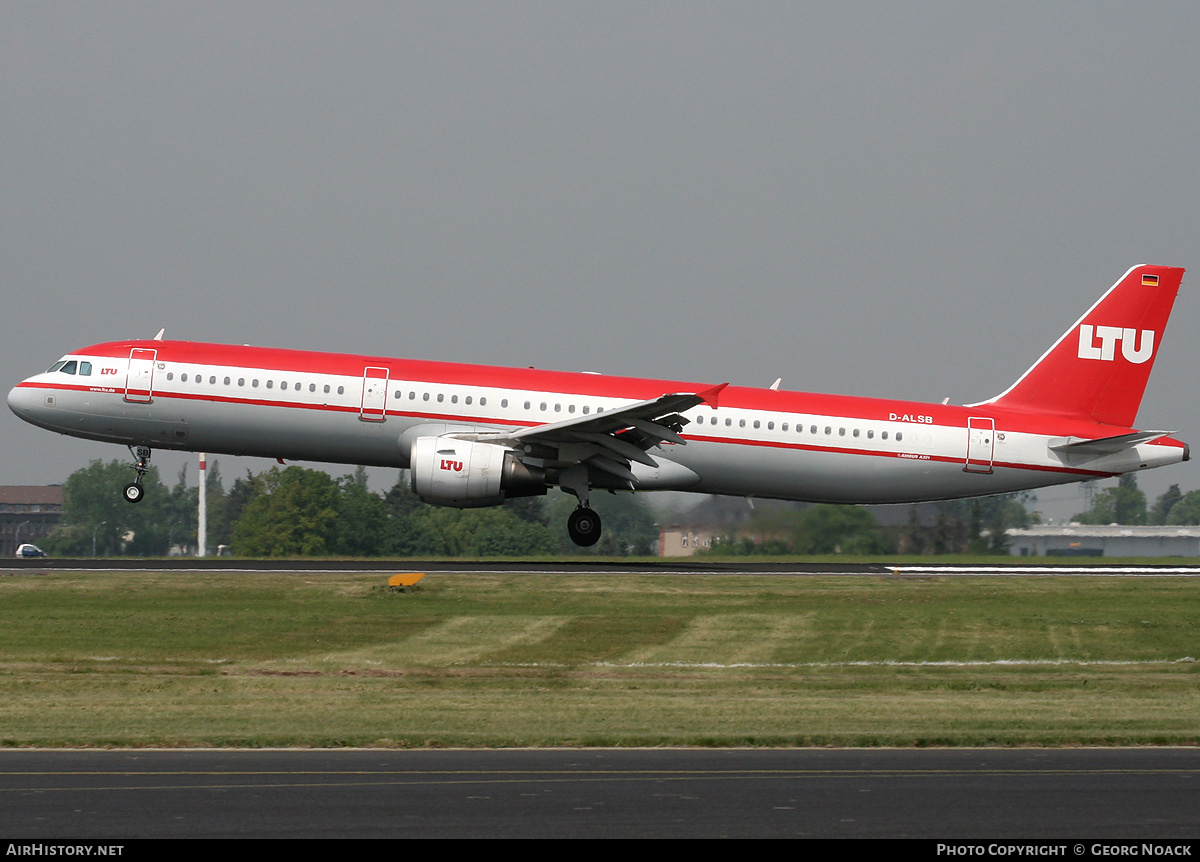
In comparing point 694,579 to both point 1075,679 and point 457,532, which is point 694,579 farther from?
point 457,532

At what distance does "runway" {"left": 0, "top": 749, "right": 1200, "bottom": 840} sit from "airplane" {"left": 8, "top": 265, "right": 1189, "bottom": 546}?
15.9m

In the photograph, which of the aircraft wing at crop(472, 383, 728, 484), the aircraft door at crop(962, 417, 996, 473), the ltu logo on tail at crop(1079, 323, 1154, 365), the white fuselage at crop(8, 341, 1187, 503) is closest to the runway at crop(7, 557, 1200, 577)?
the white fuselage at crop(8, 341, 1187, 503)

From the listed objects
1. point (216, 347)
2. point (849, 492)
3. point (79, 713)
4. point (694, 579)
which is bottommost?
point (79, 713)

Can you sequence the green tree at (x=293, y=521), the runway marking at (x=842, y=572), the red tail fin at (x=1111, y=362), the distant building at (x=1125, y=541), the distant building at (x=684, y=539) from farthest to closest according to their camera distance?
the distant building at (x=1125, y=541), the green tree at (x=293, y=521), the distant building at (x=684, y=539), the red tail fin at (x=1111, y=362), the runway marking at (x=842, y=572)

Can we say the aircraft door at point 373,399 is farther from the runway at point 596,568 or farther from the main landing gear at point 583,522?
the main landing gear at point 583,522

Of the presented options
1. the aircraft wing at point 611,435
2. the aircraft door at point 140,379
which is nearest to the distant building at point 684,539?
the aircraft wing at point 611,435

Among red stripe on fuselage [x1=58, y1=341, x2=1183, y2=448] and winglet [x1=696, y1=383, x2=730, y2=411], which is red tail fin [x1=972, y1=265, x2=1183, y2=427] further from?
winglet [x1=696, y1=383, x2=730, y2=411]

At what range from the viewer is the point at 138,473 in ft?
102

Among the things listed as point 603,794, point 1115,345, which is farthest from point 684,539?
point 603,794

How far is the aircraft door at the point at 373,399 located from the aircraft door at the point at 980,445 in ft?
47.5

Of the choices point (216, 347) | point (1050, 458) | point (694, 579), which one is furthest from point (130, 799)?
point (1050, 458)

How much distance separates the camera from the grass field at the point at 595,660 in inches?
579
